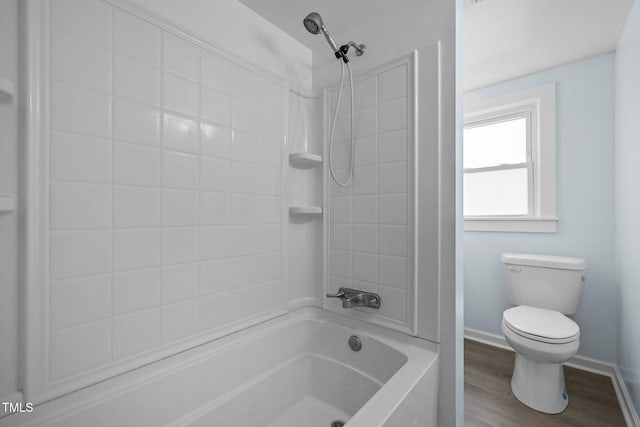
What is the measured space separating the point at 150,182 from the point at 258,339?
836 mm

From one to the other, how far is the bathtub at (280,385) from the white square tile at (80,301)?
225 millimetres

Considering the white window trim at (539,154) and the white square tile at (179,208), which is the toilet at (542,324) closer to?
the white window trim at (539,154)

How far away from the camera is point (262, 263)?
1372mm

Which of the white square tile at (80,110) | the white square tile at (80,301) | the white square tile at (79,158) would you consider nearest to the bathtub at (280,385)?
the white square tile at (80,301)

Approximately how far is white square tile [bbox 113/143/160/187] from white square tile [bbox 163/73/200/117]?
0.67 ft

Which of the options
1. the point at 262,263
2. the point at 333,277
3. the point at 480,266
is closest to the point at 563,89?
the point at 480,266

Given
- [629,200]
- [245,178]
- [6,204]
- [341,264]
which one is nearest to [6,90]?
[6,204]

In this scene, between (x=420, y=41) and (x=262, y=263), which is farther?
(x=262, y=263)

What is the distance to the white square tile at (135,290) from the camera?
90 cm

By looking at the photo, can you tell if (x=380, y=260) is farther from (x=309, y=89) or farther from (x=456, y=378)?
(x=309, y=89)

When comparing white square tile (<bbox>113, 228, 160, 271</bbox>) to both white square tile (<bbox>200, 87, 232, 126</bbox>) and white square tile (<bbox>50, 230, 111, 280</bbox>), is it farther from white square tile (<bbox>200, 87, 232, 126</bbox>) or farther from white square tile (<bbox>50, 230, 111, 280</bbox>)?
white square tile (<bbox>200, 87, 232, 126</bbox>)

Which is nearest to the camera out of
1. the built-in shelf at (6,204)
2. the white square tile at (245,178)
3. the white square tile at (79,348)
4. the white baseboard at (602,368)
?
the built-in shelf at (6,204)

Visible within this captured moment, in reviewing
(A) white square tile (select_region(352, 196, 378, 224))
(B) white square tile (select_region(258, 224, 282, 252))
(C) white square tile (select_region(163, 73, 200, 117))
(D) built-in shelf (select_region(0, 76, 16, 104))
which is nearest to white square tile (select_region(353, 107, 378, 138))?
(A) white square tile (select_region(352, 196, 378, 224))

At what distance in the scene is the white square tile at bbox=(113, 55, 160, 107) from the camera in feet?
2.97
